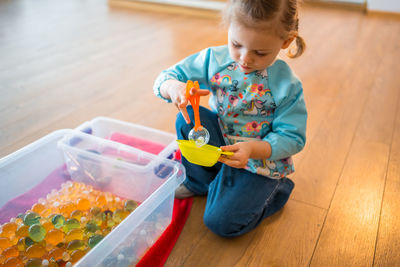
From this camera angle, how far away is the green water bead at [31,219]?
89 cm

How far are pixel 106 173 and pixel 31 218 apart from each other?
218 mm

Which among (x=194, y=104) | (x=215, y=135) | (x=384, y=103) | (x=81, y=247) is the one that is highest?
(x=194, y=104)

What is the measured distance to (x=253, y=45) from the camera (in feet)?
2.53

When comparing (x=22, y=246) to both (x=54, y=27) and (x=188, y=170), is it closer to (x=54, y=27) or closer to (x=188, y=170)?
(x=188, y=170)

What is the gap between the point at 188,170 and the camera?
1066 mm

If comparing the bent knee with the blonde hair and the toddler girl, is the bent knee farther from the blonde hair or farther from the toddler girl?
the blonde hair

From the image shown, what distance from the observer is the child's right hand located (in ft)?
2.61

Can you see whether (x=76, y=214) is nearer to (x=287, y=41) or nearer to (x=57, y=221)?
(x=57, y=221)

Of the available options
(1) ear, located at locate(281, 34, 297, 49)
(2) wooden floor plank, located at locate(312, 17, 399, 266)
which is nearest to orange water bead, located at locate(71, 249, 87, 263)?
(2) wooden floor plank, located at locate(312, 17, 399, 266)

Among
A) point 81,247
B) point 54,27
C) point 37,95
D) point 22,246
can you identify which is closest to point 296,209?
point 81,247

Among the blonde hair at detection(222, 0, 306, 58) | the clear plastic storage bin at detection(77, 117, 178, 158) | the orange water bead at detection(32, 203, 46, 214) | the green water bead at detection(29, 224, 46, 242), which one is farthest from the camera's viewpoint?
the clear plastic storage bin at detection(77, 117, 178, 158)

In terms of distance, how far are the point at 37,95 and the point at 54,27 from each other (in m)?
1.18

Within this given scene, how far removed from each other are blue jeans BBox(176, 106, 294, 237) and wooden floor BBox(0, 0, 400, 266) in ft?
0.12

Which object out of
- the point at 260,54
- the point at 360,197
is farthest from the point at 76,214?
the point at 360,197
